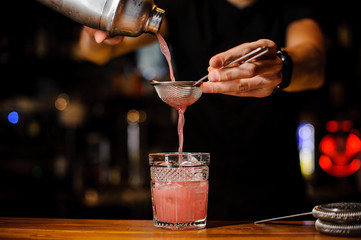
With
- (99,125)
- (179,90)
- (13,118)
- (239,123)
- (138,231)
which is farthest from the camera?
(99,125)

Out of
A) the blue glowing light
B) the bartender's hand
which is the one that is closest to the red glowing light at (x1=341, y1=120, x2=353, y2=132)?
the bartender's hand

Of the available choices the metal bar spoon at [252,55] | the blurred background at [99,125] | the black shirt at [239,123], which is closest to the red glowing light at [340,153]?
the blurred background at [99,125]

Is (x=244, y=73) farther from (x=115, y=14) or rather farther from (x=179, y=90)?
(x=115, y=14)

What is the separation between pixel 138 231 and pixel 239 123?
1030 mm

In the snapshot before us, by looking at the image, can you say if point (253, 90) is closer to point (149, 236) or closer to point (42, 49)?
point (149, 236)

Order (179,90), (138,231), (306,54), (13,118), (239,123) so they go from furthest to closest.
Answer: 1. (13,118)
2. (239,123)
3. (306,54)
4. (179,90)
5. (138,231)

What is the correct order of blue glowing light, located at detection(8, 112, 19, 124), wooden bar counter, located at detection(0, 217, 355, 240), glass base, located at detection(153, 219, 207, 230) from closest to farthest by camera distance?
1. wooden bar counter, located at detection(0, 217, 355, 240)
2. glass base, located at detection(153, 219, 207, 230)
3. blue glowing light, located at detection(8, 112, 19, 124)

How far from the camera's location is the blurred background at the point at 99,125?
4082mm

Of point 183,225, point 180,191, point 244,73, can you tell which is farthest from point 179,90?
point 183,225

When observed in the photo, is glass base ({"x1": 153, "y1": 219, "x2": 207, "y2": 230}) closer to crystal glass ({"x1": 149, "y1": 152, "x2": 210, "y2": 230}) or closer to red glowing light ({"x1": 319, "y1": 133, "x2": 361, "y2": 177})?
crystal glass ({"x1": 149, "y1": 152, "x2": 210, "y2": 230})

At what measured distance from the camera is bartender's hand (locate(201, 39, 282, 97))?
143 centimetres

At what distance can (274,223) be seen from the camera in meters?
1.47

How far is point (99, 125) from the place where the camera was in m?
4.47

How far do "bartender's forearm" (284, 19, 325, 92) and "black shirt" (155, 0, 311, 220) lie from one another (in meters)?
0.06
